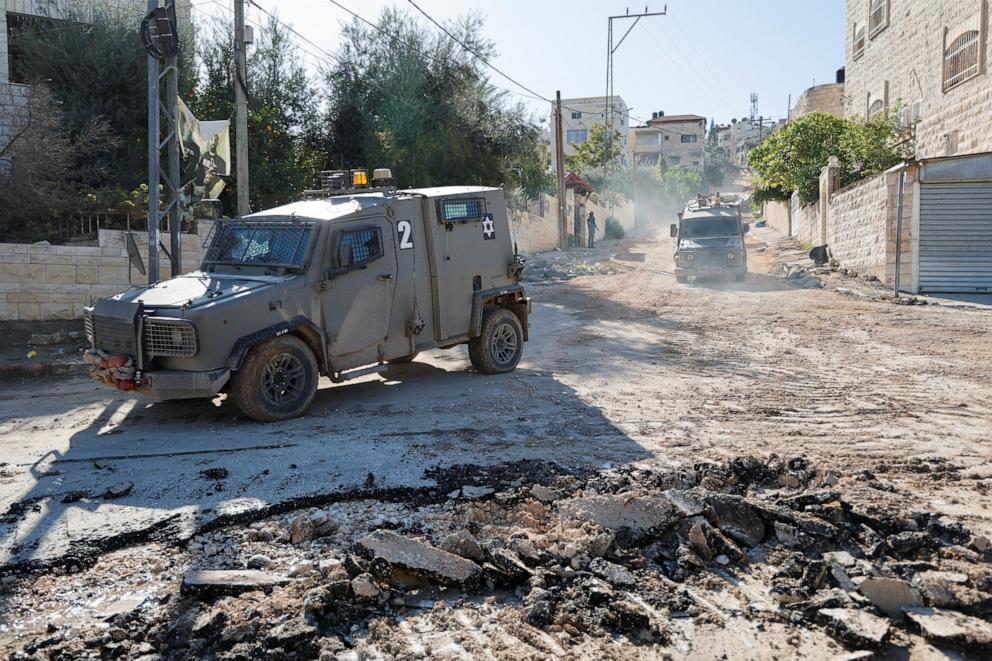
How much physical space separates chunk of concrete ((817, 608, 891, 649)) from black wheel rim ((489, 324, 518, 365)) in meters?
6.21

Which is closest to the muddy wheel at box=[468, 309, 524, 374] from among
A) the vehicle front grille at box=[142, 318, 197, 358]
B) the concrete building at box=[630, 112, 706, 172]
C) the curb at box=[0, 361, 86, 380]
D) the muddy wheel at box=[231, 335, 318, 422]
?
the muddy wheel at box=[231, 335, 318, 422]

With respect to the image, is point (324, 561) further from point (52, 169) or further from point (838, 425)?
point (52, 169)

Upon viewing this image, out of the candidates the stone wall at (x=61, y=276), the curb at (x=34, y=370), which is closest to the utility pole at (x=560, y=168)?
the stone wall at (x=61, y=276)

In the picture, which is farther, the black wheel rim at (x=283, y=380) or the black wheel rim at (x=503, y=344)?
the black wheel rim at (x=503, y=344)

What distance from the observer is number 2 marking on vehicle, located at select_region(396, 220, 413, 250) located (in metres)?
8.62

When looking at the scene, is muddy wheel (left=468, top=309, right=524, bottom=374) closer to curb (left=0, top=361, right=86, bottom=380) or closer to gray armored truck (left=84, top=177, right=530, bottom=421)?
gray armored truck (left=84, top=177, right=530, bottom=421)

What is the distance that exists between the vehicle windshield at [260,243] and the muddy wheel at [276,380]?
85 cm

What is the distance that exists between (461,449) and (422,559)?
2.39 m

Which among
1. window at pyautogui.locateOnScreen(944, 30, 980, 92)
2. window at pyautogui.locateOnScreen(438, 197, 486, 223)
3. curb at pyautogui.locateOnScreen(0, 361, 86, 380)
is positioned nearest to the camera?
window at pyautogui.locateOnScreen(438, 197, 486, 223)

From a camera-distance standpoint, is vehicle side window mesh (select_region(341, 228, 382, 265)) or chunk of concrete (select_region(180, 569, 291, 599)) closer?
chunk of concrete (select_region(180, 569, 291, 599))

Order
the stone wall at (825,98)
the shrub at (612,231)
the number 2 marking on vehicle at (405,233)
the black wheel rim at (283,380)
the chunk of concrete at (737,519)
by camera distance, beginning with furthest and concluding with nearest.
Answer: the shrub at (612,231), the stone wall at (825,98), the number 2 marking on vehicle at (405,233), the black wheel rim at (283,380), the chunk of concrete at (737,519)

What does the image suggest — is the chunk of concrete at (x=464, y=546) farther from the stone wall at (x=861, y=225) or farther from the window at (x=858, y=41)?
the window at (x=858, y=41)

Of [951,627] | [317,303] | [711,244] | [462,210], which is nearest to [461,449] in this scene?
[317,303]

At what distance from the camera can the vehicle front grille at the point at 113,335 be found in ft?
23.8
